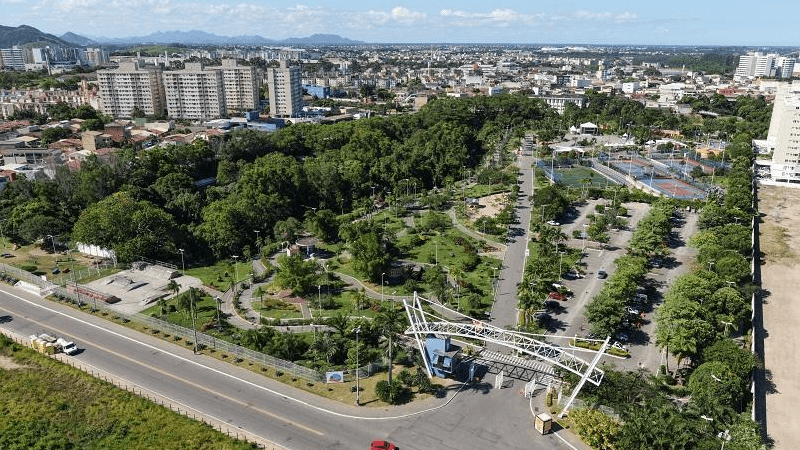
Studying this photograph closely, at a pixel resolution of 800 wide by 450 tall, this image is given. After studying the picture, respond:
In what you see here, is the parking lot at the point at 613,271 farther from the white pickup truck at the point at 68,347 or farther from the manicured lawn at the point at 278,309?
the white pickup truck at the point at 68,347

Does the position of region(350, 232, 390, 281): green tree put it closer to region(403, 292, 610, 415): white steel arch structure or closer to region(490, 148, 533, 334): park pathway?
region(490, 148, 533, 334): park pathway

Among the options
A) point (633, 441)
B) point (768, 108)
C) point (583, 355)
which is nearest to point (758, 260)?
point (583, 355)

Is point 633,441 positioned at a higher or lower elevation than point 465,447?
higher

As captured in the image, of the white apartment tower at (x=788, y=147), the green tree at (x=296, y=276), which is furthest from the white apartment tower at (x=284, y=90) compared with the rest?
the white apartment tower at (x=788, y=147)

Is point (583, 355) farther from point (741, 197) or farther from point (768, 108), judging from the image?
point (768, 108)

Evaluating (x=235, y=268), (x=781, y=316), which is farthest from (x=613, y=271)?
(x=235, y=268)

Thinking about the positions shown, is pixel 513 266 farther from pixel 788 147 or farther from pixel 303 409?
pixel 788 147

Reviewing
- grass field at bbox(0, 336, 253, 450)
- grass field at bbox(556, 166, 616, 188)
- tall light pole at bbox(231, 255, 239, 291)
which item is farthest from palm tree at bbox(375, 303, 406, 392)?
grass field at bbox(556, 166, 616, 188)
